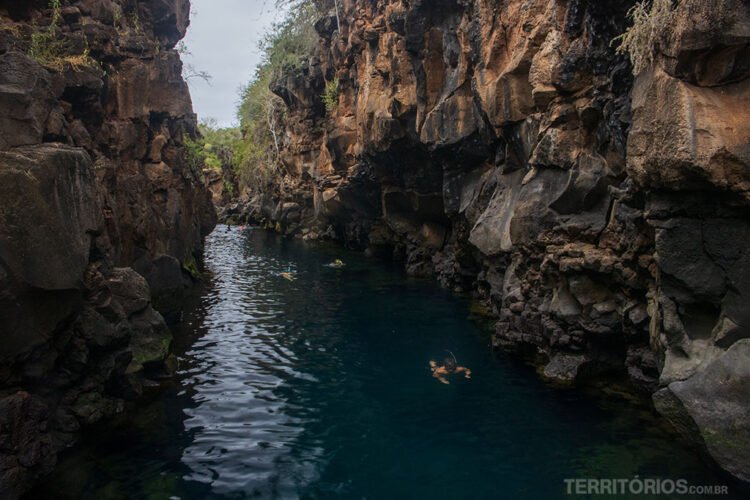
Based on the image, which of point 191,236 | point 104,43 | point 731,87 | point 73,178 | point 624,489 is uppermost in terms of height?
point 104,43

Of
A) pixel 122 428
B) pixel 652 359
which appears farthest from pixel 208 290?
pixel 652 359

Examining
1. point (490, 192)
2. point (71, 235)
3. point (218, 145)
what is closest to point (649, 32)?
point (71, 235)

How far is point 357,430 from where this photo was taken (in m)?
9.93

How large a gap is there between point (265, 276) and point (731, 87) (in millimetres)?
21698

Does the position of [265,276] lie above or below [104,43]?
below

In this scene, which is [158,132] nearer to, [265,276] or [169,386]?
[265,276]

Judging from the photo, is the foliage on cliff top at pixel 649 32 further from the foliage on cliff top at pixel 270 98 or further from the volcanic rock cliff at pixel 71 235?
the foliage on cliff top at pixel 270 98

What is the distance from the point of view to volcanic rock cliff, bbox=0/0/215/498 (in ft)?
24.4

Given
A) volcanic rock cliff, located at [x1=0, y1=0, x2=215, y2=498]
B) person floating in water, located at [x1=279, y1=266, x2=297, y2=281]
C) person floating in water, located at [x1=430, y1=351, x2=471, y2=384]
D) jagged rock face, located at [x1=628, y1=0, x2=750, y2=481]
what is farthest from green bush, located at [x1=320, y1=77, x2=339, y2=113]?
jagged rock face, located at [x1=628, y1=0, x2=750, y2=481]

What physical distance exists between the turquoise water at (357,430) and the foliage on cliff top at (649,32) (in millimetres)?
6136

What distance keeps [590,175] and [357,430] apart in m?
7.28

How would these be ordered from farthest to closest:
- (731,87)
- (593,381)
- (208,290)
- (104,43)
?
(208,290) → (104,43) → (593,381) → (731,87)

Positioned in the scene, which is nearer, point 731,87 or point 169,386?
point 731,87

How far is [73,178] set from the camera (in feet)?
29.3
